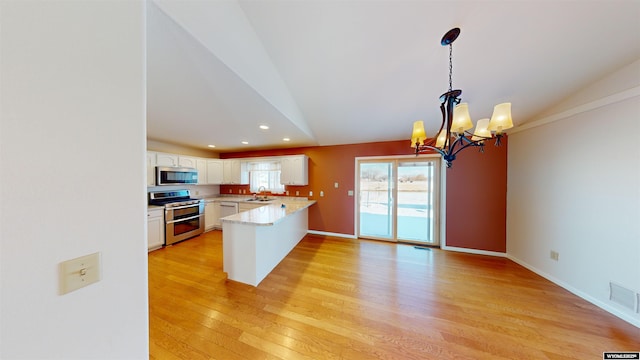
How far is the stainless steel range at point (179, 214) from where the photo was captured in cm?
A: 376

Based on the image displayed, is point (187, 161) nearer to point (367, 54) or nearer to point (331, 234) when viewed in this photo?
point (331, 234)

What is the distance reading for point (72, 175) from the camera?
616 mm

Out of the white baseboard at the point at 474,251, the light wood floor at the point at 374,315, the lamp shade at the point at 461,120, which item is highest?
the lamp shade at the point at 461,120

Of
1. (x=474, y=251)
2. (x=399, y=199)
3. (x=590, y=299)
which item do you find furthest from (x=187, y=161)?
(x=590, y=299)

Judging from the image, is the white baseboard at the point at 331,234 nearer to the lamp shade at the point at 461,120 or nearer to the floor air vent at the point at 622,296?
the lamp shade at the point at 461,120

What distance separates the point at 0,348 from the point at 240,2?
227 centimetres

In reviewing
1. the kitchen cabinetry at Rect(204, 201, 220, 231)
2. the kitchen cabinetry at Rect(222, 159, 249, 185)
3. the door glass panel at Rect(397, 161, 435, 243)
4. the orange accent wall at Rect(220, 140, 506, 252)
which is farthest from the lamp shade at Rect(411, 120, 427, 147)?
the kitchen cabinetry at Rect(204, 201, 220, 231)

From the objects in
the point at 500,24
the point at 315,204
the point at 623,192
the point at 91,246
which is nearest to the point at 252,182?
the point at 315,204

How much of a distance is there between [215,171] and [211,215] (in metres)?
1.17

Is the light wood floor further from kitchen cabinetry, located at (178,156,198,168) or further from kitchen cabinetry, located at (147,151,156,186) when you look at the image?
kitchen cabinetry, located at (178,156,198,168)

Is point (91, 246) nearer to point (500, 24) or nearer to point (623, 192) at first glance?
point (500, 24)

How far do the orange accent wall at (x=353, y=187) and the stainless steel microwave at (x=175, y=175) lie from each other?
1163 mm

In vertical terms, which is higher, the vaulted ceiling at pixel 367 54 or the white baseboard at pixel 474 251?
the vaulted ceiling at pixel 367 54

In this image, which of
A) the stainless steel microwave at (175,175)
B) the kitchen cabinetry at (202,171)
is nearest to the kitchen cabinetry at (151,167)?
the stainless steel microwave at (175,175)
